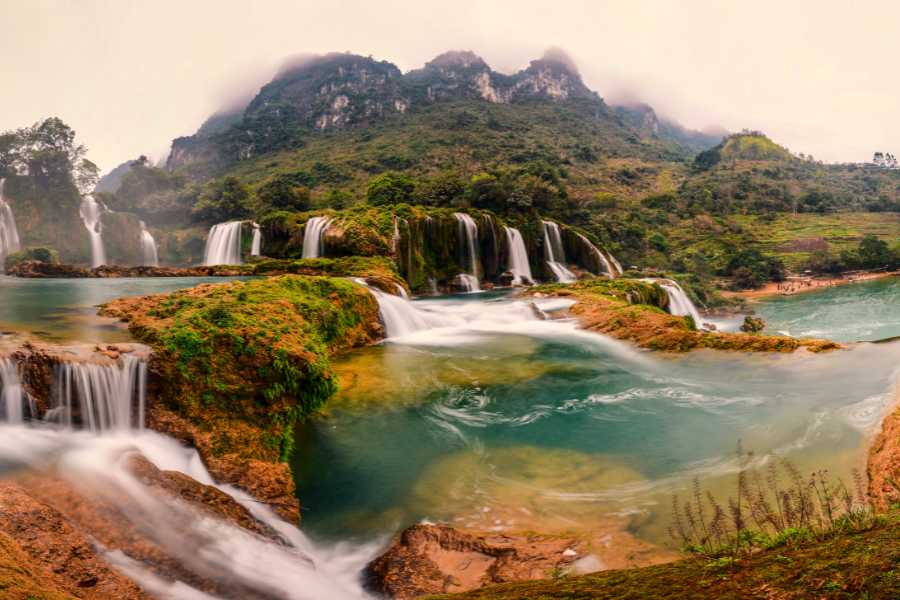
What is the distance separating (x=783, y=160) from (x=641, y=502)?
442 ft

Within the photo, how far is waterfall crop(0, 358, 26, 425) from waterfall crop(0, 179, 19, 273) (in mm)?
45277

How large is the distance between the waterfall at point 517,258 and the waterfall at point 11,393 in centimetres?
3213

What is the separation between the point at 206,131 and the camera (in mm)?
189875

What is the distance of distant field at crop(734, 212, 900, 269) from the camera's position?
54469mm

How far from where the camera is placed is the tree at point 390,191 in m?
43.0

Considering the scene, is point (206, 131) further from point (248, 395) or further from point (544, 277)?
point (248, 395)

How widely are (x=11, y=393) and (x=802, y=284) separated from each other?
181 ft

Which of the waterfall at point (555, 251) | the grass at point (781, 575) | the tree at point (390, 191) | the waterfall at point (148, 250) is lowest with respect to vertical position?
the grass at point (781, 575)

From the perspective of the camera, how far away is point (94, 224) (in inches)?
1858

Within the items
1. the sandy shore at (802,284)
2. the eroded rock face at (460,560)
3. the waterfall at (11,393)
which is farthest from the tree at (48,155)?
the sandy shore at (802,284)

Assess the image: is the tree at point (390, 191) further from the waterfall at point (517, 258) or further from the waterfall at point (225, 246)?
the waterfall at point (225, 246)

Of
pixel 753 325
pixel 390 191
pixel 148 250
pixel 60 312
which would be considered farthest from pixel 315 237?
pixel 148 250

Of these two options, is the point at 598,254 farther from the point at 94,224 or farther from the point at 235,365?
the point at 94,224

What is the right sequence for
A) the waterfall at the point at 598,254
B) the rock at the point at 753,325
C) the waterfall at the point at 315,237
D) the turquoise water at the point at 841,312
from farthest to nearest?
1. the waterfall at the point at 598,254
2. the waterfall at the point at 315,237
3. the turquoise water at the point at 841,312
4. the rock at the point at 753,325
